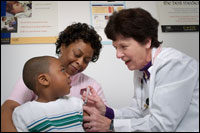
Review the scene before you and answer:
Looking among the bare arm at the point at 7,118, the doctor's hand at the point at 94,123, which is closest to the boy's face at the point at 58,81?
the doctor's hand at the point at 94,123

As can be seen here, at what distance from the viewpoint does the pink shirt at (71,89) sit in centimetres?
112

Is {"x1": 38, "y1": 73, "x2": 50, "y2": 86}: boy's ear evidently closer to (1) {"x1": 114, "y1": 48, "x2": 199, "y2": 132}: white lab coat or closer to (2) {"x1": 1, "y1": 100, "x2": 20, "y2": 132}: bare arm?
(2) {"x1": 1, "y1": 100, "x2": 20, "y2": 132}: bare arm

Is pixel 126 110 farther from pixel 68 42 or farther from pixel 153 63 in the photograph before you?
pixel 68 42

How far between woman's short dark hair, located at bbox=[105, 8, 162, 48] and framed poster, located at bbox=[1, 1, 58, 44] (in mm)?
892

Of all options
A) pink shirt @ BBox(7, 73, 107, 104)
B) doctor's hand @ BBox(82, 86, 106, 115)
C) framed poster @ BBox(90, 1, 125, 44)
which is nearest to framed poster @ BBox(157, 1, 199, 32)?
framed poster @ BBox(90, 1, 125, 44)

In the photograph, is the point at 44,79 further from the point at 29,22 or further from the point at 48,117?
the point at 29,22

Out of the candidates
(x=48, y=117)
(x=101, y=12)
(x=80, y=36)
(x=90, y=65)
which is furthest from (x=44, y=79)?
(x=101, y=12)

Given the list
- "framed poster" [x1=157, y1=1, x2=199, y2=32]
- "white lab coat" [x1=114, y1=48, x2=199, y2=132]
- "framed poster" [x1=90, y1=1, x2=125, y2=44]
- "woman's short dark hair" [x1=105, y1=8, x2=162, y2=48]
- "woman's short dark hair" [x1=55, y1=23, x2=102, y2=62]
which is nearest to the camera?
"white lab coat" [x1=114, y1=48, x2=199, y2=132]

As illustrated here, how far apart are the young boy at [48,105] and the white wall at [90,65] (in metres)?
0.80

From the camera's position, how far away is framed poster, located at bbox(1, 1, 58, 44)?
176 centimetres

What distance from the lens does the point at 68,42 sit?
1293mm

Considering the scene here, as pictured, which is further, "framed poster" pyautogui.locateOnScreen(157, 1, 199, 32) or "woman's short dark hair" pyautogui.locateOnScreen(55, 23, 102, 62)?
"framed poster" pyautogui.locateOnScreen(157, 1, 199, 32)

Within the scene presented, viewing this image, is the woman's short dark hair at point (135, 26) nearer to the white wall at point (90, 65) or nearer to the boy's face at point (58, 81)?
the boy's face at point (58, 81)

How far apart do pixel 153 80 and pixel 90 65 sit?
0.90 meters
